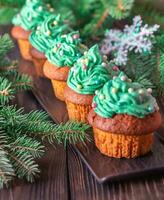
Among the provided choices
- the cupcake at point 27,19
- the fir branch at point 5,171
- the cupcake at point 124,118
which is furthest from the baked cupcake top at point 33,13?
the fir branch at point 5,171

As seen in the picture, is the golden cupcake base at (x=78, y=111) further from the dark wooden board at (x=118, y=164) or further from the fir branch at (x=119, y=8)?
the fir branch at (x=119, y=8)

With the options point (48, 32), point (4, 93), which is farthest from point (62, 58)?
point (4, 93)

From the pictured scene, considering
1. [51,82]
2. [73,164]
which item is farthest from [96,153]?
[51,82]

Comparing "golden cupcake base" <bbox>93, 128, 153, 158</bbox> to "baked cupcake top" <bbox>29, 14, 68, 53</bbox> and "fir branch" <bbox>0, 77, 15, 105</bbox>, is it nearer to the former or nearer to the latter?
"fir branch" <bbox>0, 77, 15, 105</bbox>

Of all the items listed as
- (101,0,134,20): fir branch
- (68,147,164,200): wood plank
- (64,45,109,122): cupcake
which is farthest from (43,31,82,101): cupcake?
(68,147,164,200): wood plank

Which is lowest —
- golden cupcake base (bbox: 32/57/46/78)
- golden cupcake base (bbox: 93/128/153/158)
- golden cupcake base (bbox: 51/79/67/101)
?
golden cupcake base (bbox: 32/57/46/78)
